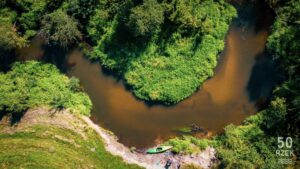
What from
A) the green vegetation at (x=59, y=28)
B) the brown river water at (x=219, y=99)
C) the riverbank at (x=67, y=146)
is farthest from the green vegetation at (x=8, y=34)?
the brown river water at (x=219, y=99)

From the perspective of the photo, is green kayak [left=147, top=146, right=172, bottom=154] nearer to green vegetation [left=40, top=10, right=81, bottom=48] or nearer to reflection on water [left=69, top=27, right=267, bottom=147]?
reflection on water [left=69, top=27, right=267, bottom=147]

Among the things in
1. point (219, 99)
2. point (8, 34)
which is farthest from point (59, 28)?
point (219, 99)

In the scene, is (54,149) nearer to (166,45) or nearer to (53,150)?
(53,150)

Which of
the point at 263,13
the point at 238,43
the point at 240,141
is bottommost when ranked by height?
the point at 240,141

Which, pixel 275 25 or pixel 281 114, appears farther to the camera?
pixel 275 25

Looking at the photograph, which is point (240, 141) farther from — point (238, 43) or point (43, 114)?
point (43, 114)

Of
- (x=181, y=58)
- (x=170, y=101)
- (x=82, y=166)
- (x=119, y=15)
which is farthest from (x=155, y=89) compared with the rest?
(x=82, y=166)

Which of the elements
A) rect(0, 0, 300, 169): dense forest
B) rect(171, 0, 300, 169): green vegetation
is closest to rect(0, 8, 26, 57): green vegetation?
rect(0, 0, 300, 169): dense forest
